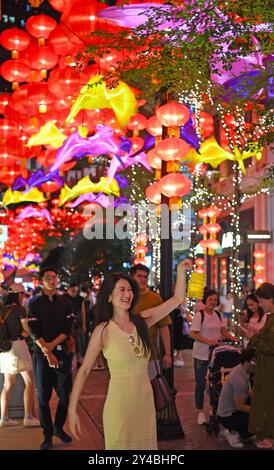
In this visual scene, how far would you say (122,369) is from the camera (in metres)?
6.02

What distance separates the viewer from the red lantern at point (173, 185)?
476 inches

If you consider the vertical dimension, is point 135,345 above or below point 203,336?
above

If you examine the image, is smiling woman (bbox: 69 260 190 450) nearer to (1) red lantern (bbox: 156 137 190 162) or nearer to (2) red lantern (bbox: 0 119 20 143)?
(1) red lantern (bbox: 156 137 190 162)

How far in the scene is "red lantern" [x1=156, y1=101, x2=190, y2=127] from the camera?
12.0 meters

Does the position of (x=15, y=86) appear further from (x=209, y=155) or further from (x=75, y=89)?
(x=209, y=155)

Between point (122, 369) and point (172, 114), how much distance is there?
6.54 meters

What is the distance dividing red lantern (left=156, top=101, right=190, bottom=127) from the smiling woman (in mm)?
5996

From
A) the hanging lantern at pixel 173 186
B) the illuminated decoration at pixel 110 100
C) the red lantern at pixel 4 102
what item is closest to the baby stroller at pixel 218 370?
the hanging lantern at pixel 173 186

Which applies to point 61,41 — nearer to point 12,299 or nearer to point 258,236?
point 12,299

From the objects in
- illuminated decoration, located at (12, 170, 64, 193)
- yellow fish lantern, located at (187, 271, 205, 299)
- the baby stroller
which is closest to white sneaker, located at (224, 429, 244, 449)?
the baby stroller

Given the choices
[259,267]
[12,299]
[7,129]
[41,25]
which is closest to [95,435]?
[12,299]

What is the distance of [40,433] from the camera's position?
10992 millimetres
